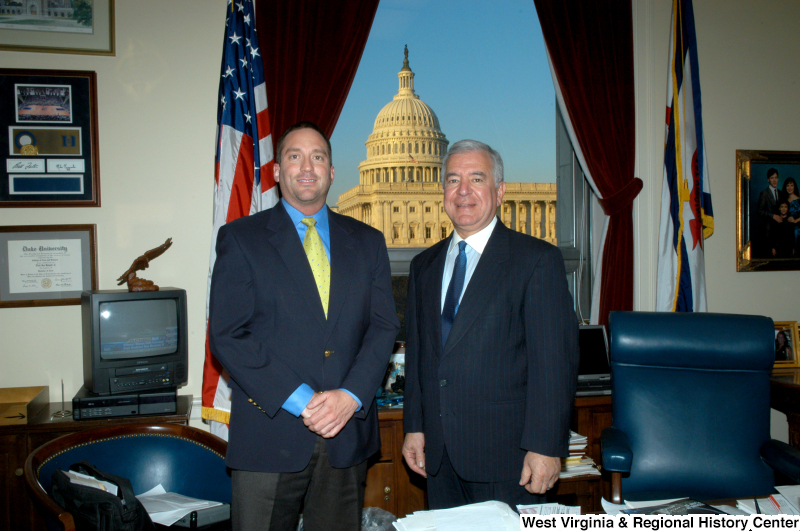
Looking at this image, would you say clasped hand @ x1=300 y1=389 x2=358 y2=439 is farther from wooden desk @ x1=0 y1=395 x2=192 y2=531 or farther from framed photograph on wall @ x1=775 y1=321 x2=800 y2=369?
framed photograph on wall @ x1=775 y1=321 x2=800 y2=369

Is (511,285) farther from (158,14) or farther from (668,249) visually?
(158,14)

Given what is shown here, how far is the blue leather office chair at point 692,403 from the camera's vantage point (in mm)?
1950

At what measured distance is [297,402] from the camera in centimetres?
147

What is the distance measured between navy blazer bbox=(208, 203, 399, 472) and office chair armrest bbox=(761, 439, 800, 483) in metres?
1.39

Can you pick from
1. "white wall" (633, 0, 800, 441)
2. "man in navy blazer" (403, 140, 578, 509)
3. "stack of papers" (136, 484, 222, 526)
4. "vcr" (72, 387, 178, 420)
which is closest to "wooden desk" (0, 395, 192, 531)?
"vcr" (72, 387, 178, 420)

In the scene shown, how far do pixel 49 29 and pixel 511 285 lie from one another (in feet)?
8.52

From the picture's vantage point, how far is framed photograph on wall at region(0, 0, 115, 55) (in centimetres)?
253

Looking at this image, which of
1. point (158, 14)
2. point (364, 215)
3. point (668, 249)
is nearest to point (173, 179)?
point (158, 14)

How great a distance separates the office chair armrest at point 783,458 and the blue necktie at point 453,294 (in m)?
1.24

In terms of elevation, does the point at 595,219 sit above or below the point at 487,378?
above

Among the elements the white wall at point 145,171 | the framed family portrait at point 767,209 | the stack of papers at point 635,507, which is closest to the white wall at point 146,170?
the white wall at point 145,171

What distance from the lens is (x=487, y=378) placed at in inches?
61.4

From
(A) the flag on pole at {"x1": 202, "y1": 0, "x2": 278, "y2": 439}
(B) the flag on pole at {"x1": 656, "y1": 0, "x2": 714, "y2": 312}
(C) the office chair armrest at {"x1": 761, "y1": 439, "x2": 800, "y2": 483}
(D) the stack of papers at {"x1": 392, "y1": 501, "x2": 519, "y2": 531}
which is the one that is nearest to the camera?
(D) the stack of papers at {"x1": 392, "y1": 501, "x2": 519, "y2": 531}

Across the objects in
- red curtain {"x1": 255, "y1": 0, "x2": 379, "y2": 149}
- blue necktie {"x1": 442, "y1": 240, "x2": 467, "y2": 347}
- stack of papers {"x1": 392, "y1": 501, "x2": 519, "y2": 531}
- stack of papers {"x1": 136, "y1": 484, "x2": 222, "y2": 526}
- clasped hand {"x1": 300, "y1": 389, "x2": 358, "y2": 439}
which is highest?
red curtain {"x1": 255, "y1": 0, "x2": 379, "y2": 149}
